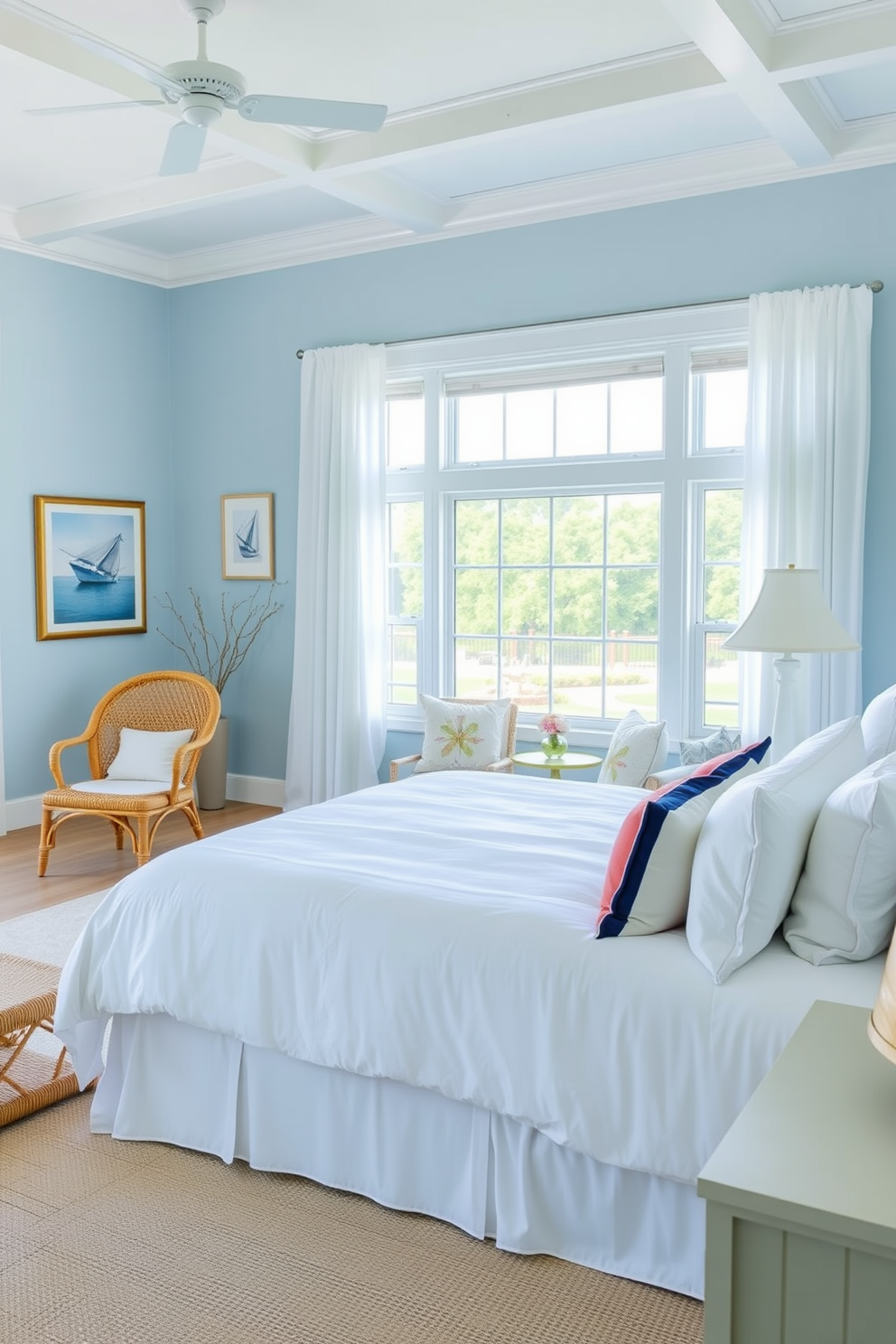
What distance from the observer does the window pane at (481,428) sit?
225 inches

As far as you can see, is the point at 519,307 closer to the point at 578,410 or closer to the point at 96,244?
the point at 578,410

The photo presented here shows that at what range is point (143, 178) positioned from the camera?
5109 mm

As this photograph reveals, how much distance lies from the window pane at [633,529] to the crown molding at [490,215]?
52.7 inches

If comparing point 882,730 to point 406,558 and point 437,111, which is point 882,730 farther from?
point 406,558

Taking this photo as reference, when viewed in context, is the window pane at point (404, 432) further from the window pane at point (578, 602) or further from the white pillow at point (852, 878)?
the white pillow at point (852, 878)

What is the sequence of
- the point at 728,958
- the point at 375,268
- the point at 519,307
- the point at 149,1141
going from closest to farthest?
1. the point at 728,958
2. the point at 149,1141
3. the point at 519,307
4. the point at 375,268

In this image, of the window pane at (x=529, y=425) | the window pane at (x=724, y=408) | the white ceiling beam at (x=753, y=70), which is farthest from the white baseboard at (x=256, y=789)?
the white ceiling beam at (x=753, y=70)

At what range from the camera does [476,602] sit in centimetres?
586

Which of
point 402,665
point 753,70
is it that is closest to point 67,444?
point 402,665

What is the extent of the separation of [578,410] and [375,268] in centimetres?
138

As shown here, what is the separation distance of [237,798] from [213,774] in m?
0.32

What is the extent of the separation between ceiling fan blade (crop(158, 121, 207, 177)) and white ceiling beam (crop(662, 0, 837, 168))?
1541 mm

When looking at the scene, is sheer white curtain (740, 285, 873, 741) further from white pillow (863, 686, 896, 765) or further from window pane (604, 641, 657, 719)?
white pillow (863, 686, 896, 765)

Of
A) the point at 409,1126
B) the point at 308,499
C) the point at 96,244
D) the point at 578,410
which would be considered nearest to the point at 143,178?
the point at 96,244
